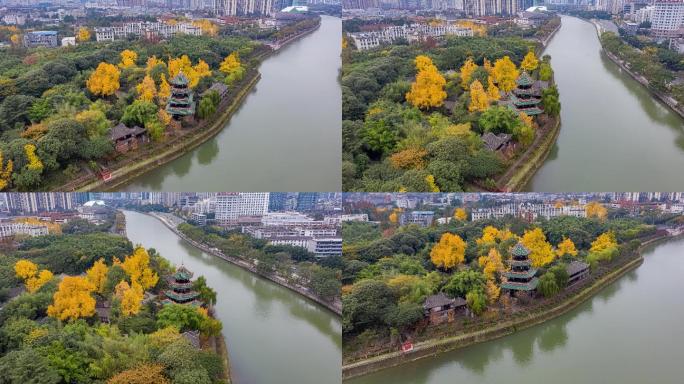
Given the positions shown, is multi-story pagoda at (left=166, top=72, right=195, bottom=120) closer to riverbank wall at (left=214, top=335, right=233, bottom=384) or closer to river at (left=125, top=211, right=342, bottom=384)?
river at (left=125, top=211, right=342, bottom=384)

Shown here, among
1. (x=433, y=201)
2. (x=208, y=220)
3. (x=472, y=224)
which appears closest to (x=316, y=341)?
(x=433, y=201)

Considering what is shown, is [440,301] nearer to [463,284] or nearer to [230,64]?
[463,284]

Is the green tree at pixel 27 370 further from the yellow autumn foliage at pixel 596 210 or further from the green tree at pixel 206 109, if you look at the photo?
the yellow autumn foliage at pixel 596 210

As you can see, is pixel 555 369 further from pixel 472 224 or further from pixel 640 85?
pixel 640 85

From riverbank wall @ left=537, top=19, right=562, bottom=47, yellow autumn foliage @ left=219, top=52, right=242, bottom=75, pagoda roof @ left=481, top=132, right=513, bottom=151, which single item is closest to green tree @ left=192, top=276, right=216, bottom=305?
pagoda roof @ left=481, top=132, right=513, bottom=151

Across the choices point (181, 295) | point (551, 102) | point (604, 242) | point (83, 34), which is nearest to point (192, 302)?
point (181, 295)

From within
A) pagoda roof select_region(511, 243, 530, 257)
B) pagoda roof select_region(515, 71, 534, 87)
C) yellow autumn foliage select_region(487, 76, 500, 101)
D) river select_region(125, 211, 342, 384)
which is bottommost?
river select_region(125, 211, 342, 384)
